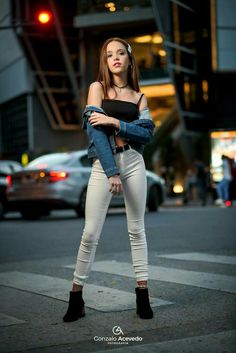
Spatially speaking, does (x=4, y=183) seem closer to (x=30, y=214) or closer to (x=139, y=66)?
(x=30, y=214)

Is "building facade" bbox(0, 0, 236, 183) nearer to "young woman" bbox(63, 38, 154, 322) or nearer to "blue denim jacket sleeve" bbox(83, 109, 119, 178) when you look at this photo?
"young woman" bbox(63, 38, 154, 322)

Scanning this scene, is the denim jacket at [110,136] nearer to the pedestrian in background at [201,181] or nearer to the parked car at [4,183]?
the parked car at [4,183]

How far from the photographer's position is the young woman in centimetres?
457

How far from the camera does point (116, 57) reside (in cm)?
475

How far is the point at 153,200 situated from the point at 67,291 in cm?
1230

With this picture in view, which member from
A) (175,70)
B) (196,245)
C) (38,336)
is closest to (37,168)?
(196,245)

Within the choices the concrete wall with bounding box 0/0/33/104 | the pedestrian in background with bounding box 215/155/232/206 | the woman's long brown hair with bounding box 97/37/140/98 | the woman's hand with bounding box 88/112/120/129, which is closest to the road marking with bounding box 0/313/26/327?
the woman's hand with bounding box 88/112/120/129

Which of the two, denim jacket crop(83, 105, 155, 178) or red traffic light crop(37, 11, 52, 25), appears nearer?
denim jacket crop(83, 105, 155, 178)

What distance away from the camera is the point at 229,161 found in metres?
21.2

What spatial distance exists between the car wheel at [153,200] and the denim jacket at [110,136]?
42.0 feet

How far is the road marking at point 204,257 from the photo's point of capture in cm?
712

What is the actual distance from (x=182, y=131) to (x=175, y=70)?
12.5ft

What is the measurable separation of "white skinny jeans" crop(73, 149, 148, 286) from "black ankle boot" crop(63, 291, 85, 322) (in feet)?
0.34

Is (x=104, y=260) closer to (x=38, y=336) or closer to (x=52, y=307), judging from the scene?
(x=52, y=307)
